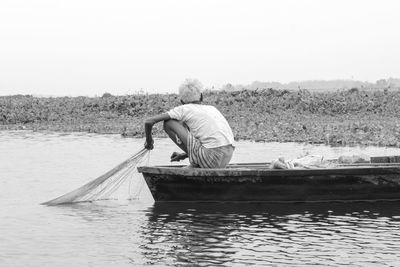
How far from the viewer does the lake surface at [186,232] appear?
8.02 m

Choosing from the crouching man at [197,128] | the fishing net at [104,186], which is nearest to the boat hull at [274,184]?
the crouching man at [197,128]

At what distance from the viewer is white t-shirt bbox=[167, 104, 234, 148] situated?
11016 mm

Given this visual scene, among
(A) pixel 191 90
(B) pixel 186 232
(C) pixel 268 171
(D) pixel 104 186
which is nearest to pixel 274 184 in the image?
(C) pixel 268 171

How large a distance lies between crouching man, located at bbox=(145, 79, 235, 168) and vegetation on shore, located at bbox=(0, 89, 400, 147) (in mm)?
10884

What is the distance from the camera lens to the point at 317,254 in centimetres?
819

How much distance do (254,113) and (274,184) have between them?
18.7 m

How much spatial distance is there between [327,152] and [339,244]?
10.4 metres

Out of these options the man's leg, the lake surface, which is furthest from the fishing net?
the man's leg

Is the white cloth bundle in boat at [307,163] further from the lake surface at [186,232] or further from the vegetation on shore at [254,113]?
the vegetation on shore at [254,113]

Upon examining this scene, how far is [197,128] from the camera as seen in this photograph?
36.4 ft

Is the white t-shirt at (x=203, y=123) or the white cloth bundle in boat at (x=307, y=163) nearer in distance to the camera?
the white t-shirt at (x=203, y=123)

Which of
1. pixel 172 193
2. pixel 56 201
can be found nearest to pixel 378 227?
pixel 172 193

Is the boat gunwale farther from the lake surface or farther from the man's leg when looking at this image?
the lake surface

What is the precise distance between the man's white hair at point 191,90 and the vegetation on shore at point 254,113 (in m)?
11.0
